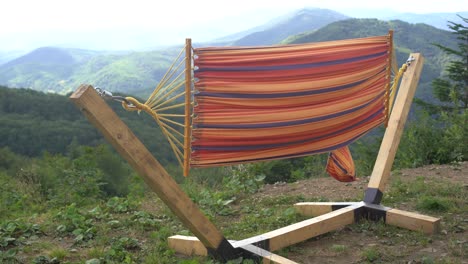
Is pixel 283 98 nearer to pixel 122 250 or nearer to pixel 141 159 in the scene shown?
pixel 141 159

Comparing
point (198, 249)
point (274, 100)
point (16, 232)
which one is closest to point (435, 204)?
point (274, 100)

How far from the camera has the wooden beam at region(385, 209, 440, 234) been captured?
3.50 meters

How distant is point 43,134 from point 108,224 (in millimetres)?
48137

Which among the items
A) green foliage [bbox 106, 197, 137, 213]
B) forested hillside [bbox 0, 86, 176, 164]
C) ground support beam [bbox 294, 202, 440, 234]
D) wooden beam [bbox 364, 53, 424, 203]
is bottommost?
forested hillside [bbox 0, 86, 176, 164]

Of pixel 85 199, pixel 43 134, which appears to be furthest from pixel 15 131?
pixel 85 199

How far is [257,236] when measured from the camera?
3.25 meters

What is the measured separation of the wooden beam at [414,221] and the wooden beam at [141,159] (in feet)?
5.10

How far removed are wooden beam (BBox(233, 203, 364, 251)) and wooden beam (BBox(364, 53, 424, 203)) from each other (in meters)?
0.29

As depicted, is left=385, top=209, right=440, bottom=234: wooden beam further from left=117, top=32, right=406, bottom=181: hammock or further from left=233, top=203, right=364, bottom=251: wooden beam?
left=117, top=32, right=406, bottom=181: hammock

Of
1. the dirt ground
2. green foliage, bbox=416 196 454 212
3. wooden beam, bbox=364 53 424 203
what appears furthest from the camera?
green foliage, bbox=416 196 454 212

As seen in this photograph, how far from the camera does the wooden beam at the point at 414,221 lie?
3504mm

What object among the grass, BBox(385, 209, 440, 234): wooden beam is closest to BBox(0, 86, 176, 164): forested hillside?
the grass

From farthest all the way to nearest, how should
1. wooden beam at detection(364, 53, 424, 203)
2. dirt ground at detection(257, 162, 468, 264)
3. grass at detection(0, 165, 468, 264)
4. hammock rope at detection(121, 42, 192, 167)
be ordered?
1. wooden beam at detection(364, 53, 424, 203)
2. grass at detection(0, 165, 468, 264)
3. dirt ground at detection(257, 162, 468, 264)
4. hammock rope at detection(121, 42, 192, 167)

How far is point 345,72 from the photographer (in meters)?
3.28
